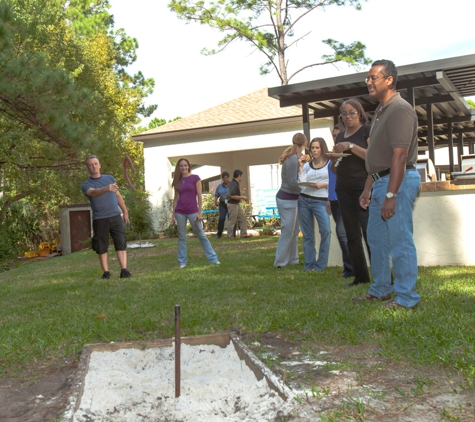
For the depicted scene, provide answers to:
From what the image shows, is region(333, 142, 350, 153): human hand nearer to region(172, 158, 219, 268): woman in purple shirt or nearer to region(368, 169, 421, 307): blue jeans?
region(368, 169, 421, 307): blue jeans

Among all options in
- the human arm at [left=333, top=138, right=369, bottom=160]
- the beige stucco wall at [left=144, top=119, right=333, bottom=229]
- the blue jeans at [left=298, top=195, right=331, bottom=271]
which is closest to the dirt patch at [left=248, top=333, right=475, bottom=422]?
the human arm at [left=333, top=138, right=369, bottom=160]

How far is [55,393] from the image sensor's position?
321 centimetres

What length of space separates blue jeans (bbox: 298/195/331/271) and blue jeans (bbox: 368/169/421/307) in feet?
8.25

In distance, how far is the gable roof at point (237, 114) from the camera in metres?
18.5

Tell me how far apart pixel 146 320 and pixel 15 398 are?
1678 millimetres

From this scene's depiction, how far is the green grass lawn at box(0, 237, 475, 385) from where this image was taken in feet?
12.5

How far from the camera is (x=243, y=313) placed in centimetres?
495

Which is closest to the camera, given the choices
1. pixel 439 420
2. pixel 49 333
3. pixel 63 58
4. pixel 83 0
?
pixel 439 420

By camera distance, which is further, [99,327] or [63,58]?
[63,58]

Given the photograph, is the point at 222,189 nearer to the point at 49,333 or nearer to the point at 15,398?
the point at 49,333

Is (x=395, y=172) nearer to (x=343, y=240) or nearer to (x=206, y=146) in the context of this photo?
(x=343, y=240)

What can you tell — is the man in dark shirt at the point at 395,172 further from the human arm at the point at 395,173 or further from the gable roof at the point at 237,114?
the gable roof at the point at 237,114

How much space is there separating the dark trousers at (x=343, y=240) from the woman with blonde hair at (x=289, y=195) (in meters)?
0.75

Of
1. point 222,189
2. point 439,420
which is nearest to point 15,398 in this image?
point 439,420
